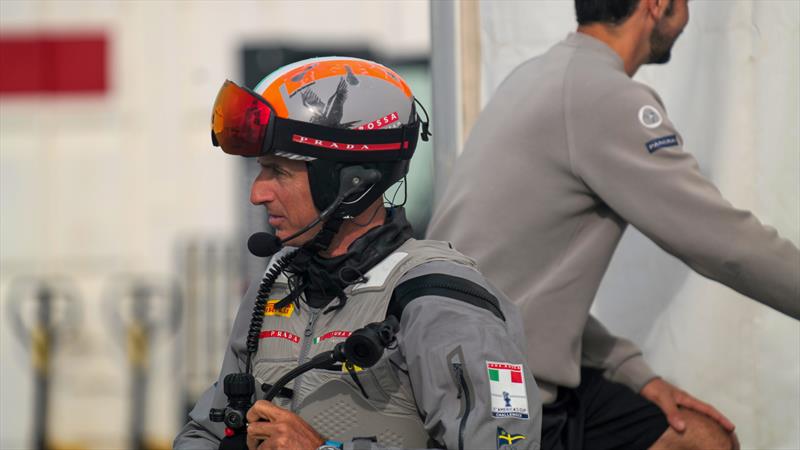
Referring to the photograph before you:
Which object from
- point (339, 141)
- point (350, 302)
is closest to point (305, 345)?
point (350, 302)

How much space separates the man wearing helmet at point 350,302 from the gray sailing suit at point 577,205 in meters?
0.49

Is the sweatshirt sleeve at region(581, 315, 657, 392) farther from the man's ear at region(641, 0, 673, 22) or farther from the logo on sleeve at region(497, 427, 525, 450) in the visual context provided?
the logo on sleeve at region(497, 427, 525, 450)

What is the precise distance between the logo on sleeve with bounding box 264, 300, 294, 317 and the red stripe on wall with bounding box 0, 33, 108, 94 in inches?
281

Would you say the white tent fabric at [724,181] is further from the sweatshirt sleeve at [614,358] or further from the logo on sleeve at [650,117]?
the logo on sleeve at [650,117]

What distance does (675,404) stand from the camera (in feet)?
9.72

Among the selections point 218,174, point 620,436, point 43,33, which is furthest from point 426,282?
point 43,33

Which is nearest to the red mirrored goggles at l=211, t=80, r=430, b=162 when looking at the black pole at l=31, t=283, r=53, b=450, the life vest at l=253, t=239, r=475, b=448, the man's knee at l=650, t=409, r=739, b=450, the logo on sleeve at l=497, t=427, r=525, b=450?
the life vest at l=253, t=239, r=475, b=448

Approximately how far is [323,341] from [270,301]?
0.62 ft

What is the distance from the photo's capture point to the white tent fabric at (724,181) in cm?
325

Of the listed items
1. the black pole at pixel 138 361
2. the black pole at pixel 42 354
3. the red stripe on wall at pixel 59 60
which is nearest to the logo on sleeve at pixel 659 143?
the black pole at pixel 138 361

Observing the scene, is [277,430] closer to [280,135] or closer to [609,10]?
[280,135]

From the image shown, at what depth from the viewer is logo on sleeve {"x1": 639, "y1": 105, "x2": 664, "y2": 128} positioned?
8.80 feet

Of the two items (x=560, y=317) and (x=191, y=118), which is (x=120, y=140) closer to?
(x=191, y=118)

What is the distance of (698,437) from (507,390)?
3.54 feet
